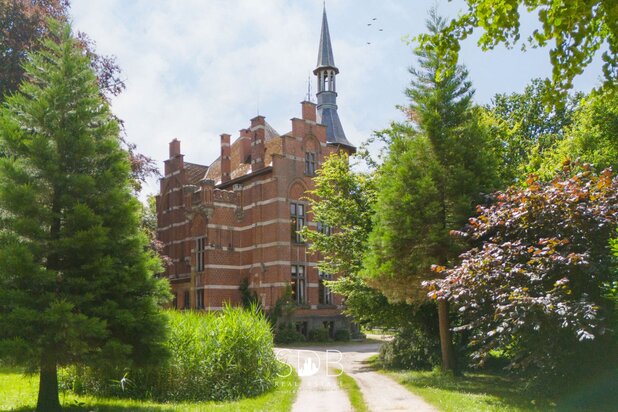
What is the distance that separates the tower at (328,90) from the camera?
4716 cm

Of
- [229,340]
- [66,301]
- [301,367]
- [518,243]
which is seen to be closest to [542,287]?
[518,243]

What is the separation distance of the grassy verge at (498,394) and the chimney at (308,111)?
2600cm

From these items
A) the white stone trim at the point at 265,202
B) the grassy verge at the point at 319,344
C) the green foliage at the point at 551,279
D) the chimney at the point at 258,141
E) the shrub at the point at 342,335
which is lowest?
the grassy verge at the point at 319,344

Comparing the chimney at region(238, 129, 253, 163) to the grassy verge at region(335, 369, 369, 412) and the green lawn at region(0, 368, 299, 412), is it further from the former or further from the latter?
the green lawn at region(0, 368, 299, 412)

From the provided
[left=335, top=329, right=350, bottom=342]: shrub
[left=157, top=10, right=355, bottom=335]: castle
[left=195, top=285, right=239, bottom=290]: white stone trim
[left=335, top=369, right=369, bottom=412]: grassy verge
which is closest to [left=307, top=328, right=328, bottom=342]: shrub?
[left=157, top=10, right=355, bottom=335]: castle

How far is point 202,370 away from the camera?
12.7 m

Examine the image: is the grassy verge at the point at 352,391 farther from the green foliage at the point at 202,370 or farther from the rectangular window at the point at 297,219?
the rectangular window at the point at 297,219

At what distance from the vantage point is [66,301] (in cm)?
990

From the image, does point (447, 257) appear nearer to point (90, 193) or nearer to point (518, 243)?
point (518, 243)

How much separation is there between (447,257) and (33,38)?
15.1 m

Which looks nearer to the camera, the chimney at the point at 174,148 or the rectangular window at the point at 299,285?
the rectangular window at the point at 299,285

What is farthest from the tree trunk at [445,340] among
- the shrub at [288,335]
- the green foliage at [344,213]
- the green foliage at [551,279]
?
the shrub at [288,335]

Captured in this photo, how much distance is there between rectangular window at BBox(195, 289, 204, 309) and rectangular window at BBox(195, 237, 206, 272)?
1513 millimetres

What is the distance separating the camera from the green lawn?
35.0 feet
